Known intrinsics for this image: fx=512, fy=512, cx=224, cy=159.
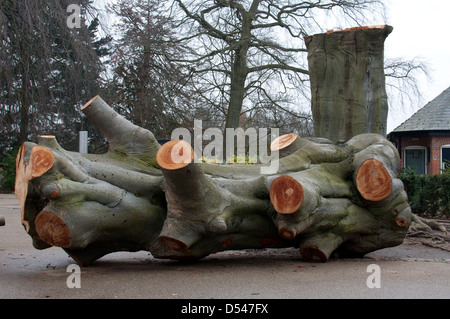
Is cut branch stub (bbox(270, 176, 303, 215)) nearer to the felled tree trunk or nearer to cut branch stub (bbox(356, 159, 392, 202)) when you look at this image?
the felled tree trunk

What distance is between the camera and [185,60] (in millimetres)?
19953

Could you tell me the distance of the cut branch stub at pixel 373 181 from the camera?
5016 mm

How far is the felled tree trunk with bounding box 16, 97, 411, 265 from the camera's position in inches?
168

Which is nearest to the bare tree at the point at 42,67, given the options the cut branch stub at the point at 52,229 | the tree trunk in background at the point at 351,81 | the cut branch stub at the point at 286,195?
the tree trunk in background at the point at 351,81

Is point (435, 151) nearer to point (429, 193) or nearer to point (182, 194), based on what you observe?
point (429, 193)

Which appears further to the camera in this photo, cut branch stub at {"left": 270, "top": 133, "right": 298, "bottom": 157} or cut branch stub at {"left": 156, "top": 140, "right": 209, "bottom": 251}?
cut branch stub at {"left": 270, "top": 133, "right": 298, "bottom": 157}

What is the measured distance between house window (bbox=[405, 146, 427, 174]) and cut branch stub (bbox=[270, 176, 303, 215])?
2386 cm

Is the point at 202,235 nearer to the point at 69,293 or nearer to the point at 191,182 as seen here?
the point at 191,182

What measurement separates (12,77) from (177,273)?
1430cm

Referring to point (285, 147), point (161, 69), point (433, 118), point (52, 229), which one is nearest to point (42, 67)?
point (161, 69)

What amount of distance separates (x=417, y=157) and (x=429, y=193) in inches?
672

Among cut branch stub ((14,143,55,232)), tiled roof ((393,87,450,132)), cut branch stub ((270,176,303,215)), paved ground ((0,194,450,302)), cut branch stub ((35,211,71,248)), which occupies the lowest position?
paved ground ((0,194,450,302))

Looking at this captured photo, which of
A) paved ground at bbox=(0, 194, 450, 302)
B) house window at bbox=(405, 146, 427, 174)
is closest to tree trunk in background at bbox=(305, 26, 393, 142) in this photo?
paved ground at bbox=(0, 194, 450, 302)

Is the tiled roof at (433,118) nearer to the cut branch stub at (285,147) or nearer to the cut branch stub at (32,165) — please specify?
Result: the cut branch stub at (285,147)
